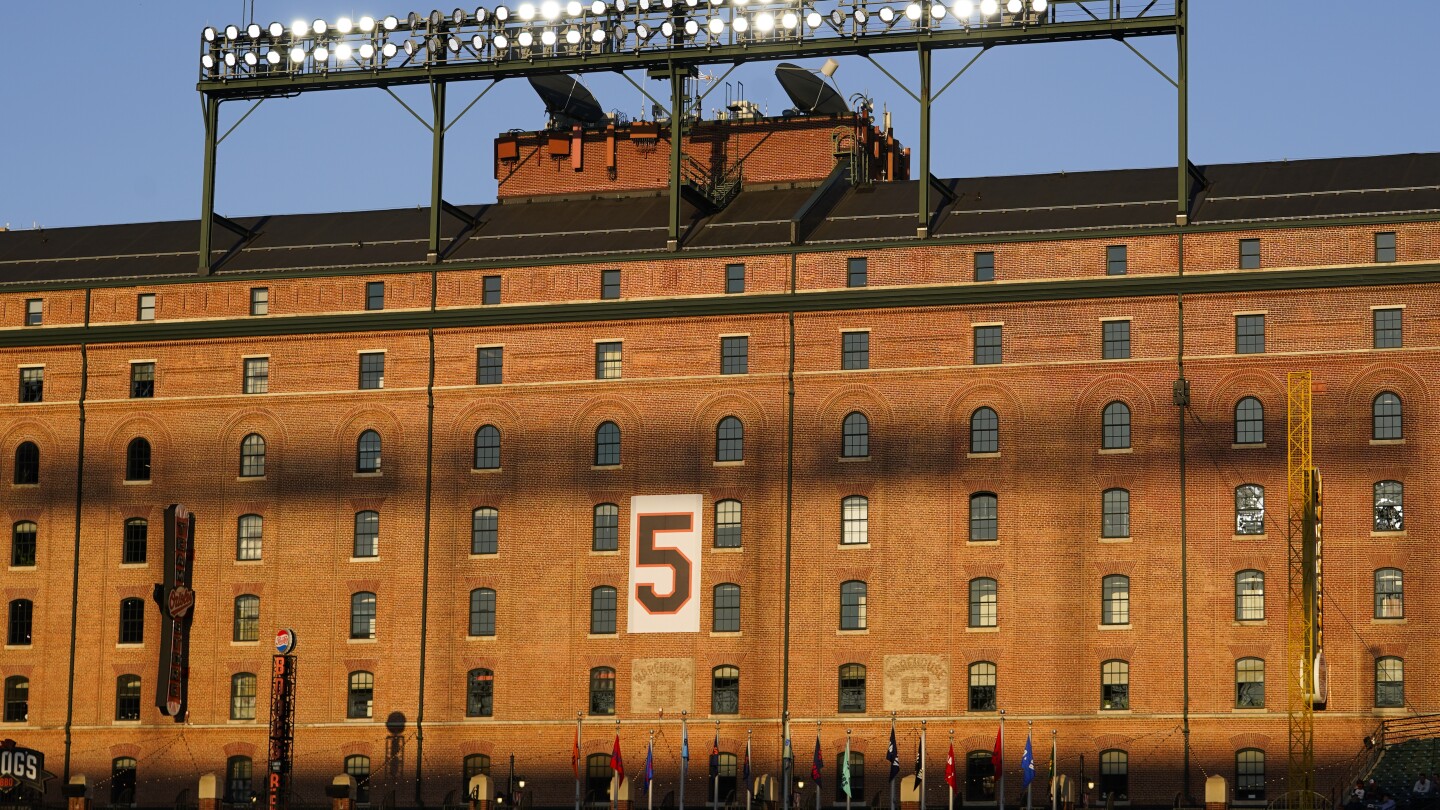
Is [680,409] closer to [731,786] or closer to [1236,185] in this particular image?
[731,786]

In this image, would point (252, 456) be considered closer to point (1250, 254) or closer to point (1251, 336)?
point (1251, 336)

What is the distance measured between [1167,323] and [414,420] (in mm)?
Result: 29520

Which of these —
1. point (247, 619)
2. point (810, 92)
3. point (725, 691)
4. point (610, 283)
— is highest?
point (810, 92)

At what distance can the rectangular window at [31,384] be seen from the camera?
339 feet

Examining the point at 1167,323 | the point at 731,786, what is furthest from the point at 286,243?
the point at 1167,323

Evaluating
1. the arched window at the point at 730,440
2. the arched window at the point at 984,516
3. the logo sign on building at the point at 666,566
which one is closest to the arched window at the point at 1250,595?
the arched window at the point at 984,516

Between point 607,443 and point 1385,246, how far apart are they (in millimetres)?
29916

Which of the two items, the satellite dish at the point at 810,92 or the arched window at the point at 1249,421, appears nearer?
the arched window at the point at 1249,421

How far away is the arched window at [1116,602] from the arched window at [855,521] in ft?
30.5

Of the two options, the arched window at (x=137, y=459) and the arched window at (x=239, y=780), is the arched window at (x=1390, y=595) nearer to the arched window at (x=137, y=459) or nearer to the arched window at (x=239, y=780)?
the arched window at (x=239, y=780)

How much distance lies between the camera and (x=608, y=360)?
318 ft

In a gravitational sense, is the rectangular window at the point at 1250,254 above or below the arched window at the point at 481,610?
above

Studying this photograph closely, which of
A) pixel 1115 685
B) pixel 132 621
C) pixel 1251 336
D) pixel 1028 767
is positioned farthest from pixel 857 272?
pixel 132 621

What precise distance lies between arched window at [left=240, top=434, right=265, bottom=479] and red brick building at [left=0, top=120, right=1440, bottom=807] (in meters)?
0.17
